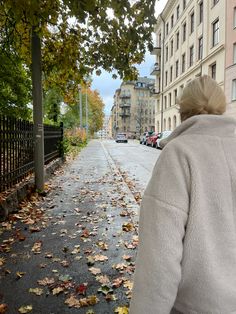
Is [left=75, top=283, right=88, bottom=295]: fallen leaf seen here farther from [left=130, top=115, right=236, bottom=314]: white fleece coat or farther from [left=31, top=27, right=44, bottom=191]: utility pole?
[left=31, top=27, right=44, bottom=191]: utility pole

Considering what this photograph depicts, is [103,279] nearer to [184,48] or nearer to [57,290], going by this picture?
[57,290]

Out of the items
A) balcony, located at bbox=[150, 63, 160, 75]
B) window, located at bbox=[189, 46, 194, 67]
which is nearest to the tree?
window, located at bbox=[189, 46, 194, 67]

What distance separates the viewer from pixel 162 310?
1.50 meters

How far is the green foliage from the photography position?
1099 cm

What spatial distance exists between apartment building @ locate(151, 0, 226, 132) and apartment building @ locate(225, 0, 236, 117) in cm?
72

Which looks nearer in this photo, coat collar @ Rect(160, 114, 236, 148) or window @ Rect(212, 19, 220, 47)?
coat collar @ Rect(160, 114, 236, 148)

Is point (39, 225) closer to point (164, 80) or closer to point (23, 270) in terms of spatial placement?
point (23, 270)

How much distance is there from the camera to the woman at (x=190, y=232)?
1.49 meters

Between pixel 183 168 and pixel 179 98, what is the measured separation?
0.45 metres

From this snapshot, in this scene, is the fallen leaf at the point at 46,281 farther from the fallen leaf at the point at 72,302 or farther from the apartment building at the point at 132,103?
the apartment building at the point at 132,103

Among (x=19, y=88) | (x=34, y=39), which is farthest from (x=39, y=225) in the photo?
(x=19, y=88)

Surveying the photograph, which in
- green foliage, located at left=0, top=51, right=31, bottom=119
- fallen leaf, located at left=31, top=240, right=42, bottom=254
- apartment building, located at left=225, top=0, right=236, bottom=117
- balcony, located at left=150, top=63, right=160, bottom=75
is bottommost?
fallen leaf, located at left=31, top=240, right=42, bottom=254

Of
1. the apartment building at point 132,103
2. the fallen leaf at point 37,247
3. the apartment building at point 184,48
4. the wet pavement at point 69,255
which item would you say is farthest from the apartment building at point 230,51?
the apartment building at point 132,103

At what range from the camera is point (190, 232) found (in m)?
1.51
